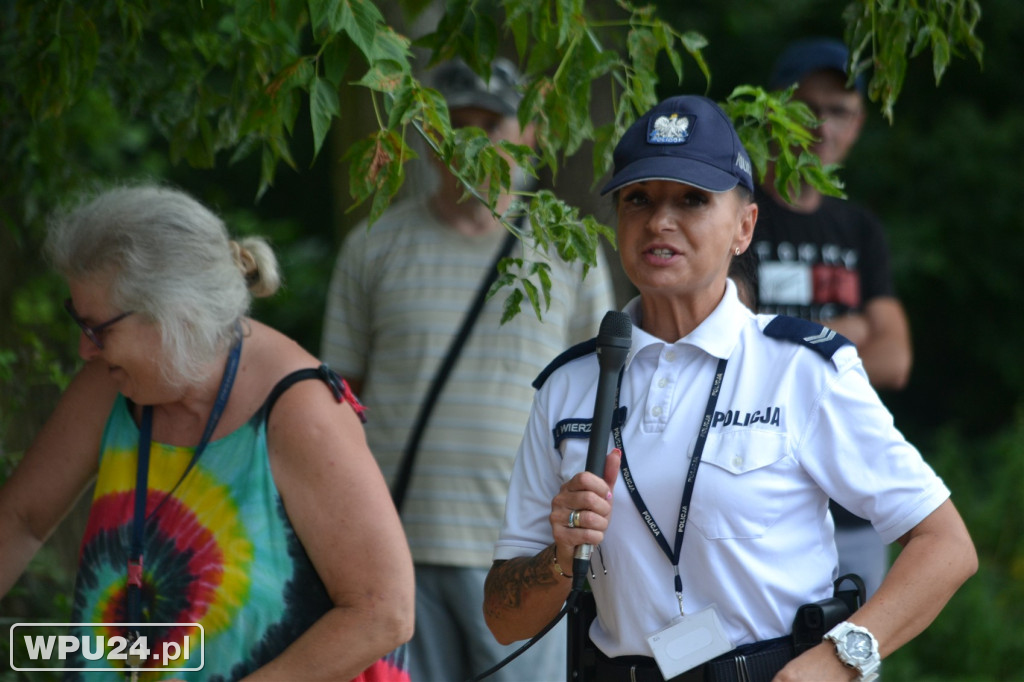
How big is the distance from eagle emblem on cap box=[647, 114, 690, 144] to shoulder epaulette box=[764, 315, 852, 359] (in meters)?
0.42

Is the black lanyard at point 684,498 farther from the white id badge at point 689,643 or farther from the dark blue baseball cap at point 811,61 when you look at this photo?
the dark blue baseball cap at point 811,61

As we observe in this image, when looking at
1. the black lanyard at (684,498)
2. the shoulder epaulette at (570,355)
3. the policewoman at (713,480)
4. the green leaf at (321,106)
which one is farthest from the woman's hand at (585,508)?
the green leaf at (321,106)

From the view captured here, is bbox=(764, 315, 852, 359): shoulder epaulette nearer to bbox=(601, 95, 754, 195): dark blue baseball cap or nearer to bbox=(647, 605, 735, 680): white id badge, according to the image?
bbox=(601, 95, 754, 195): dark blue baseball cap

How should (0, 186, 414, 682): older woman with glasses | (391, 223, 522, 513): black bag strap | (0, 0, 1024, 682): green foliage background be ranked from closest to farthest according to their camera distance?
(0, 186, 414, 682): older woman with glasses < (391, 223, 522, 513): black bag strap < (0, 0, 1024, 682): green foliage background

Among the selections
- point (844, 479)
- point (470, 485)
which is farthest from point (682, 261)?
point (470, 485)

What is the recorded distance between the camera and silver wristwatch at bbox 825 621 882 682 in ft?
7.02

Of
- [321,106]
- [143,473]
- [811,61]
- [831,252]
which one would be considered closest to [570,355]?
[321,106]

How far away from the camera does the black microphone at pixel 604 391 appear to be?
219 cm

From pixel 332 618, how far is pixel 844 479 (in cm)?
108

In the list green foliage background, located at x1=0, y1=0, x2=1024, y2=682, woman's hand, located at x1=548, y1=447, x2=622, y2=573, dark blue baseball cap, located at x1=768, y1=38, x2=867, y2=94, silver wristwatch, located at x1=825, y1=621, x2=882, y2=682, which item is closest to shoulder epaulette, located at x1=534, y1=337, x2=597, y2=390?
woman's hand, located at x1=548, y1=447, x2=622, y2=573

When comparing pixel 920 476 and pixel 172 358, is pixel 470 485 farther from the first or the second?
pixel 920 476

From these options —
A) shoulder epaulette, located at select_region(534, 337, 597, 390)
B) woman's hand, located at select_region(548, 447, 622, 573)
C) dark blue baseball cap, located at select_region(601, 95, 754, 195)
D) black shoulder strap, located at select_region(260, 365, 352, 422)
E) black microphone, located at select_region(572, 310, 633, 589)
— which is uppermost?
dark blue baseball cap, located at select_region(601, 95, 754, 195)

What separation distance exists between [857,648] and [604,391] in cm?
65

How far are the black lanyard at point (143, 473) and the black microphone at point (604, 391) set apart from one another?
34.1 inches
